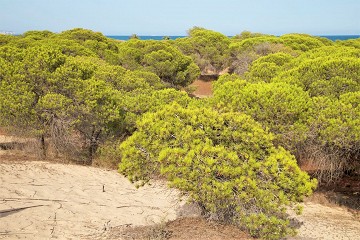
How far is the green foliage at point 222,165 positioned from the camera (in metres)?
6.73

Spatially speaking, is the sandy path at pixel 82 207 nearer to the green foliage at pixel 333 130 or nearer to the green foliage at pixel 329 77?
the green foliage at pixel 333 130

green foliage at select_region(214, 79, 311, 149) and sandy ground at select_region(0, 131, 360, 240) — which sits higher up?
green foliage at select_region(214, 79, 311, 149)

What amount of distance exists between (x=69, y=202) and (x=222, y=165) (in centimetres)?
472

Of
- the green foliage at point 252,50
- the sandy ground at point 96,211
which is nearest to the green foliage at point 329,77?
the sandy ground at point 96,211

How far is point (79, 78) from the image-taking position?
1323 centimetres

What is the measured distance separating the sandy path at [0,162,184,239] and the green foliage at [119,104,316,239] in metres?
1.18

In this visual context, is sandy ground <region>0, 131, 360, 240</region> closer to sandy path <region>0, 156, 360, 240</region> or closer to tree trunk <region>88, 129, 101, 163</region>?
sandy path <region>0, 156, 360, 240</region>

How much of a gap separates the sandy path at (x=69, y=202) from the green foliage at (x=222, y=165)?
118cm

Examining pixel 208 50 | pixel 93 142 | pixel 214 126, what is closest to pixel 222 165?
pixel 214 126

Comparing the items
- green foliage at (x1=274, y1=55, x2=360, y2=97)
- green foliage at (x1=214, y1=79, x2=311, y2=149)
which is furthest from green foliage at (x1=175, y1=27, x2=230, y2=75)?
green foliage at (x1=214, y1=79, x2=311, y2=149)

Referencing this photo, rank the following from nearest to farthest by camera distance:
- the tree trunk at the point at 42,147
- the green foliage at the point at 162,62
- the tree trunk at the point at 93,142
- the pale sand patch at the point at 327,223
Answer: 1. the pale sand patch at the point at 327,223
2. the tree trunk at the point at 42,147
3. the tree trunk at the point at 93,142
4. the green foliage at the point at 162,62

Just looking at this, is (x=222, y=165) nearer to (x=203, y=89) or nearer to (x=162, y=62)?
(x=162, y=62)

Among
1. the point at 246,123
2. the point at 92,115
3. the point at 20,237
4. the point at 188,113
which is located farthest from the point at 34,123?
the point at 246,123

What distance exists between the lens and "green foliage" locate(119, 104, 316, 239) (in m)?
6.73
